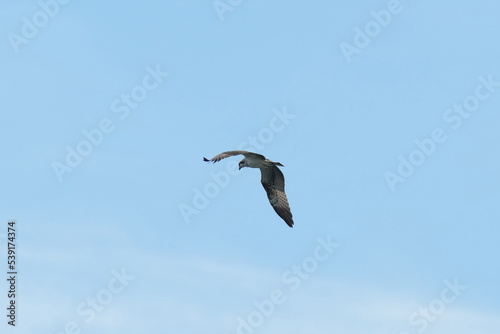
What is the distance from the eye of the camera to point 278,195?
51.1 m

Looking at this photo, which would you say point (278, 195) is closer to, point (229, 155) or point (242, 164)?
point (242, 164)

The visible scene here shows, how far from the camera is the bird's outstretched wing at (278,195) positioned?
5078 centimetres

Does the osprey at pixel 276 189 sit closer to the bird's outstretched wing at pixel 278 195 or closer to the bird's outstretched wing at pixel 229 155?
the bird's outstretched wing at pixel 278 195

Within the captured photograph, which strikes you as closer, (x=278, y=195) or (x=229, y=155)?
(x=229, y=155)

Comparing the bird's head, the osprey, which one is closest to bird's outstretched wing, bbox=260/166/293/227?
the osprey

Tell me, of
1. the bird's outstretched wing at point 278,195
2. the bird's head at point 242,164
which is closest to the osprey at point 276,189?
the bird's outstretched wing at point 278,195

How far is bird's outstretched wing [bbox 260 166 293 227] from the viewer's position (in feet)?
167

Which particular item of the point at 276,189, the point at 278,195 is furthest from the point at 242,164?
the point at 278,195

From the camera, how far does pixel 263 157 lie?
47.1 m

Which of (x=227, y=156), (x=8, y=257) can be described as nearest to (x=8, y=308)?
(x=8, y=257)

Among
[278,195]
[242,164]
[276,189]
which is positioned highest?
[242,164]

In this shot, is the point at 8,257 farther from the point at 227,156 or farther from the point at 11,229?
the point at 227,156

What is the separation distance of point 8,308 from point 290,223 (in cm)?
1357

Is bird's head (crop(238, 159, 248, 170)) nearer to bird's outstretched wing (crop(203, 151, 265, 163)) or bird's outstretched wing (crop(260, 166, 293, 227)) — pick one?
bird's outstretched wing (crop(203, 151, 265, 163))
